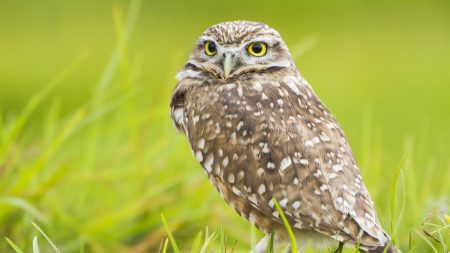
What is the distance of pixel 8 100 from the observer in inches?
381

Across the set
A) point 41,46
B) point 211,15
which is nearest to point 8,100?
point 41,46

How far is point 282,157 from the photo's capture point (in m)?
4.41

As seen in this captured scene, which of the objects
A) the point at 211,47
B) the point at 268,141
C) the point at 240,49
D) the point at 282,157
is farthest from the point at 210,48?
the point at 282,157

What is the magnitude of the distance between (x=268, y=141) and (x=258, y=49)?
604 millimetres

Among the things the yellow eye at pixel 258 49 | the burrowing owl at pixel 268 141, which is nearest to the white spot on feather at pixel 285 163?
the burrowing owl at pixel 268 141

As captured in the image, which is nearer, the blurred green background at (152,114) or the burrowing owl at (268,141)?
the burrowing owl at (268,141)

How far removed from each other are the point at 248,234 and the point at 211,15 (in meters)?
6.47

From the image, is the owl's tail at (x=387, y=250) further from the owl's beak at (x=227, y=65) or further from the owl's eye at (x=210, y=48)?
the owl's eye at (x=210, y=48)

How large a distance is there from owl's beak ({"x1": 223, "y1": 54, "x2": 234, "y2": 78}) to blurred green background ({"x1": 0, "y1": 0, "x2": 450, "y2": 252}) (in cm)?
99

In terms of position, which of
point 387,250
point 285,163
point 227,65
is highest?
point 227,65

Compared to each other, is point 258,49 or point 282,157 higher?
point 258,49

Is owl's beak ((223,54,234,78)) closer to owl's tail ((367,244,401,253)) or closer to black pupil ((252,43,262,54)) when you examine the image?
black pupil ((252,43,262,54))

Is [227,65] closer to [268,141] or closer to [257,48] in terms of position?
[257,48]

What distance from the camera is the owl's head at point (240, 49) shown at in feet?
15.7
